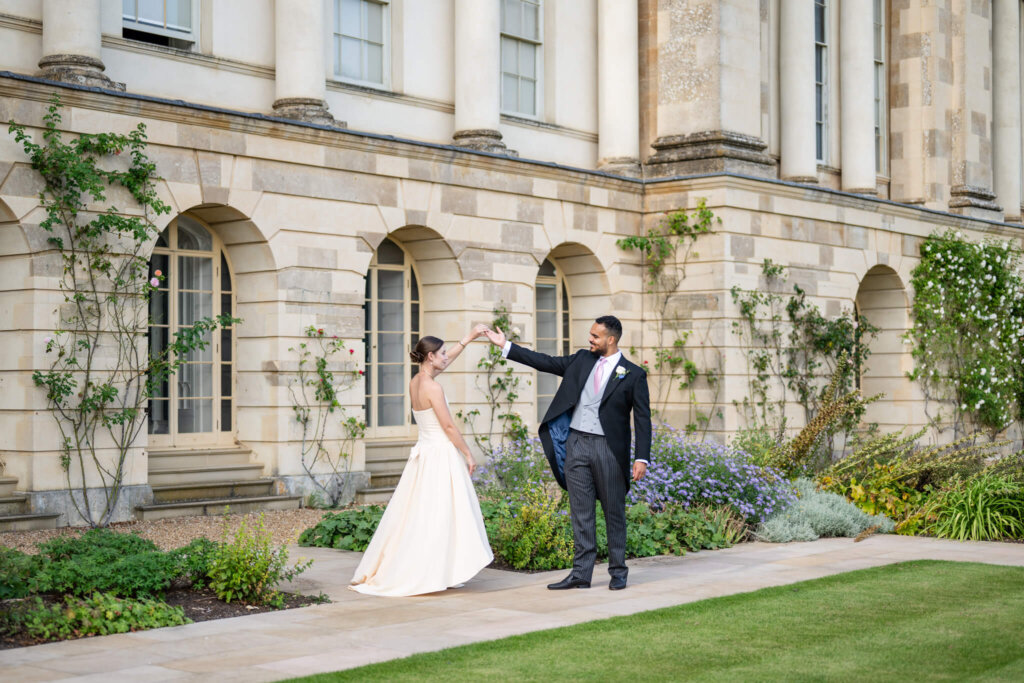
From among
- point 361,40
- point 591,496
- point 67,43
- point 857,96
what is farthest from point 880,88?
point 591,496

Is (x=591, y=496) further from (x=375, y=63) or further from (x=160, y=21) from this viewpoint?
(x=375, y=63)

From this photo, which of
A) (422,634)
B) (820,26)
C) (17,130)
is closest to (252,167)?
(17,130)

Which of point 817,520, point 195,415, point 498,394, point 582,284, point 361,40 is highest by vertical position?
point 361,40

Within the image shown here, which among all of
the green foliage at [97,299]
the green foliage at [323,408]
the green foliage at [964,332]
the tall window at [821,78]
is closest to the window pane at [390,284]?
the green foliage at [323,408]

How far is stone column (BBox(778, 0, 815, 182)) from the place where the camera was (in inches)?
797

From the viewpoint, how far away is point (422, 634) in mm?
7508

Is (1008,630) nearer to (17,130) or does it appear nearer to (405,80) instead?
(17,130)

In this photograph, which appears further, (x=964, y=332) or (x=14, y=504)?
(x=964, y=332)

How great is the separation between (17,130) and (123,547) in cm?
491

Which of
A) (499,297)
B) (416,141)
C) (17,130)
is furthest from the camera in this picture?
(499,297)

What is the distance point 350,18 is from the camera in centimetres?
1584

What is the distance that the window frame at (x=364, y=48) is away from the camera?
15.6 m

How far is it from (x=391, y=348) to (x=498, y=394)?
1499mm

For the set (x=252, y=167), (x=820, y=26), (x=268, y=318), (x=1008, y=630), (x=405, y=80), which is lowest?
(x=1008, y=630)
